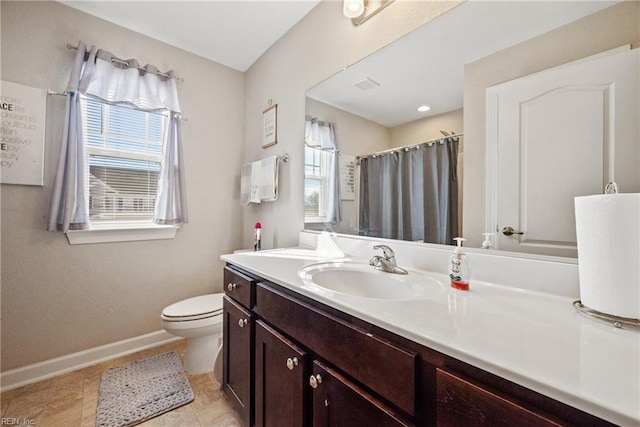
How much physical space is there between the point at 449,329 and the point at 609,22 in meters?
0.95

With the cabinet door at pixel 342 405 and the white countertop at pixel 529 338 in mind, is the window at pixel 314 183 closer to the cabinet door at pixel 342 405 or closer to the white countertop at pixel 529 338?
the white countertop at pixel 529 338

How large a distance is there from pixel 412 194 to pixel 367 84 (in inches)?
25.7

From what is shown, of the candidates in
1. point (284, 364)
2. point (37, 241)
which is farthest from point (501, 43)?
point (37, 241)

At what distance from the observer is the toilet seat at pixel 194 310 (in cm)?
155

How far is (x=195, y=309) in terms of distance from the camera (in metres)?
1.65

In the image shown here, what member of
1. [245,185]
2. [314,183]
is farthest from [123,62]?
[314,183]

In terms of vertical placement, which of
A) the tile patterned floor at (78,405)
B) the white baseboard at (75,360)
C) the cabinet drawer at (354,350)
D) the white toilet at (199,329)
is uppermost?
the cabinet drawer at (354,350)

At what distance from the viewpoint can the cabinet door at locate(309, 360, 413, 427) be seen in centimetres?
60

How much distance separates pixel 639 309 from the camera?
535 mm

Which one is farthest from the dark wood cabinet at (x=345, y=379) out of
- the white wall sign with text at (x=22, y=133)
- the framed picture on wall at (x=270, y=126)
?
the white wall sign with text at (x=22, y=133)

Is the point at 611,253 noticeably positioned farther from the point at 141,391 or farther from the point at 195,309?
the point at 141,391

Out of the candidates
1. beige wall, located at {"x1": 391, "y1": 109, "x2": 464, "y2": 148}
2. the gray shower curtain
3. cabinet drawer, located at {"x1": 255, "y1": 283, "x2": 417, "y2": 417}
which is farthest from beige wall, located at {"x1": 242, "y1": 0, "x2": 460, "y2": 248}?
cabinet drawer, located at {"x1": 255, "y1": 283, "x2": 417, "y2": 417}

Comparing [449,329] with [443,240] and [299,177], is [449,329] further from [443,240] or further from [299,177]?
[299,177]

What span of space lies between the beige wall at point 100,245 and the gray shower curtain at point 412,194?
152cm
